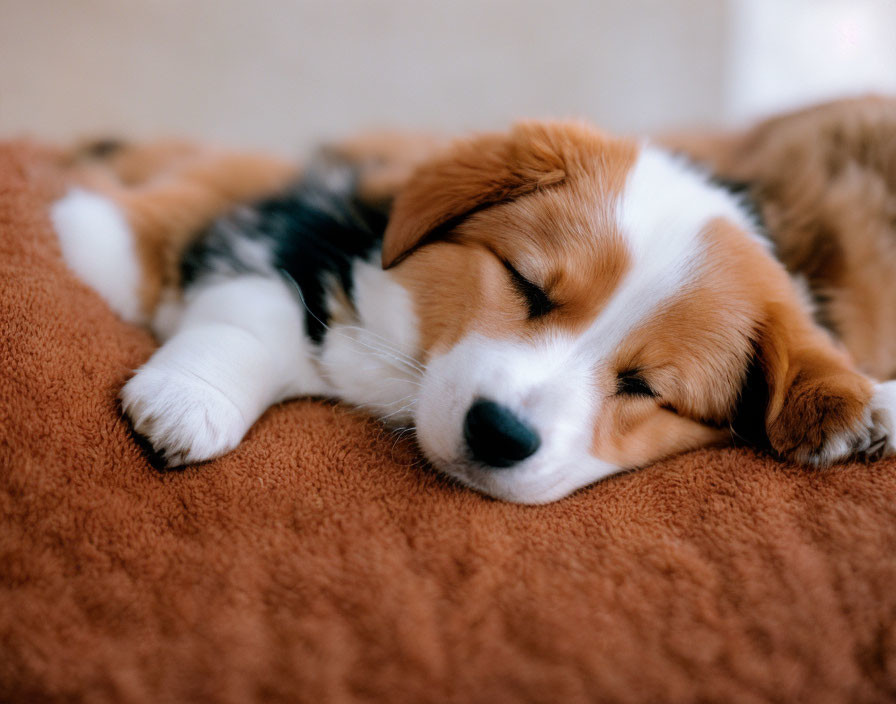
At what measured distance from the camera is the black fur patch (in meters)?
1.63

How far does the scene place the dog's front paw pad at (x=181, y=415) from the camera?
1239 millimetres

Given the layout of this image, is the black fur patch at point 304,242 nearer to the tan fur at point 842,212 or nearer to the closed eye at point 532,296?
the closed eye at point 532,296

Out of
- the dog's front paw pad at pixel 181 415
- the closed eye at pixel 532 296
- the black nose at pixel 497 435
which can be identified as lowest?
the dog's front paw pad at pixel 181 415

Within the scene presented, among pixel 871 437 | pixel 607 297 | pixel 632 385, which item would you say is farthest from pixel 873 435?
pixel 607 297

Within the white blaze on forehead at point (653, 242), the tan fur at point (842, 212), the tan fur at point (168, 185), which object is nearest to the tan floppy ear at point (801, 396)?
the white blaze on forehead at point (653, 242)

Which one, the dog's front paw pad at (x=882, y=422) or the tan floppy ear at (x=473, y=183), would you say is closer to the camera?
the dog's front paw pad at (x=882, y=422)

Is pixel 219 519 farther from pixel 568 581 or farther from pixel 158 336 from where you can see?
pixel 158 336

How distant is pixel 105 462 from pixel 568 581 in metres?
0.82

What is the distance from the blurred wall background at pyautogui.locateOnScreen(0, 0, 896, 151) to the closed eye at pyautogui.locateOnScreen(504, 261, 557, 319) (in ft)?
7.30

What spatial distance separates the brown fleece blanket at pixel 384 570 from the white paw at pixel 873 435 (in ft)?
0.13

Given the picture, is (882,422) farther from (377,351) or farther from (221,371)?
(221,371)

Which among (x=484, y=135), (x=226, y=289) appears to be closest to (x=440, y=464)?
(x=226, y=289)

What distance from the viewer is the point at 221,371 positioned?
137 centimetres

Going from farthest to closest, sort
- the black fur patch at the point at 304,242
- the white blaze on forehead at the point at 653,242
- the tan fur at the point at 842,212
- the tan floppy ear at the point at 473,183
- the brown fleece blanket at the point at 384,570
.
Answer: the tan fur at the point at 842,212 < the black fur patch at the point at 304,242 < the tan floppy ear at the point at 473,183 < the white blaze on forehead at the point at 653,242 < the brown fleece blanket at the point at 384,570
